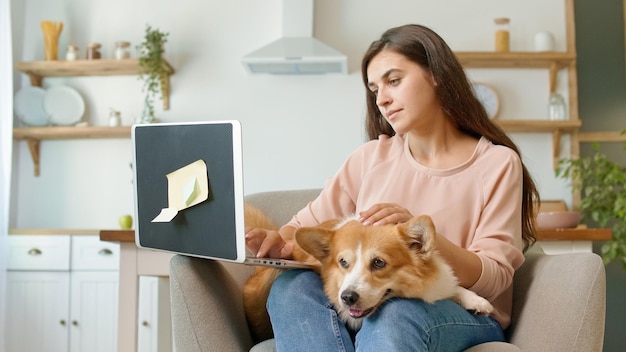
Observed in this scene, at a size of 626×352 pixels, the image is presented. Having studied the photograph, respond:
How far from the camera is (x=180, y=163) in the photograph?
150cm

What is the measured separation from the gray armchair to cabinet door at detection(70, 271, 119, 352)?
8.13ft

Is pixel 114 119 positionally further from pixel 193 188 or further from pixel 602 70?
pixel 193 188

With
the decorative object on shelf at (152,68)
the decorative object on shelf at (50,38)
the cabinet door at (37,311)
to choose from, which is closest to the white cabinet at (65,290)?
the cabinet door at (37,311)

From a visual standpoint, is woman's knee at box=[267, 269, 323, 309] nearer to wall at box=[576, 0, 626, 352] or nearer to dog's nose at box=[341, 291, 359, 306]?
dog's nose at box=[341, 291, 359, 306]

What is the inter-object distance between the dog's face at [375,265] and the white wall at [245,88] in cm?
296

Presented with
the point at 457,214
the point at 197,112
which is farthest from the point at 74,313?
the point at 457,214

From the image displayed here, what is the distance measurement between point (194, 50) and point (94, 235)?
1326 millimetres

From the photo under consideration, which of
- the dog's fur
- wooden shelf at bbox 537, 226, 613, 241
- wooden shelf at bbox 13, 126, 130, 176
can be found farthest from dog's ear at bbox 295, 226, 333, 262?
wooden shelf at bbox 13, 126, 130, 176

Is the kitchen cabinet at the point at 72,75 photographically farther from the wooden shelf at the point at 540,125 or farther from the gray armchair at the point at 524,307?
the gray armchair at the point at 524,307

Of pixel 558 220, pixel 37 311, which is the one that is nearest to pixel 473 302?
pixel 558 220

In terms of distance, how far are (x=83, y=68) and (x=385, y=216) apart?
11.2 ft

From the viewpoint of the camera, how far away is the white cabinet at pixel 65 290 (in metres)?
4.11

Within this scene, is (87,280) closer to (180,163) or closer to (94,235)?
(94,235)

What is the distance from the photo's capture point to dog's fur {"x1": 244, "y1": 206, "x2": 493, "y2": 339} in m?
1.42
